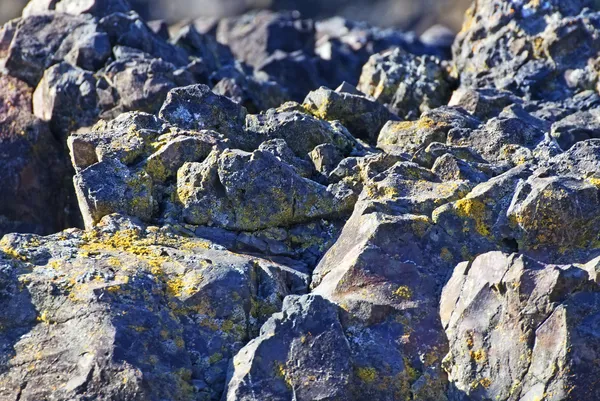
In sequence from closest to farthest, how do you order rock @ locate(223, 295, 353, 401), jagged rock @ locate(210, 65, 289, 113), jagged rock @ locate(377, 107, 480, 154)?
rock @ locate(223, 295, 353, 401) → jagged rock @ locate(377, 107, 480, 154) → jagged rock @ locate(210, 65, 289, 113)

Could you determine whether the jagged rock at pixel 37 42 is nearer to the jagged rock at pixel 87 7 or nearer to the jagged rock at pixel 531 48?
the jagged rock at pixel 87 7

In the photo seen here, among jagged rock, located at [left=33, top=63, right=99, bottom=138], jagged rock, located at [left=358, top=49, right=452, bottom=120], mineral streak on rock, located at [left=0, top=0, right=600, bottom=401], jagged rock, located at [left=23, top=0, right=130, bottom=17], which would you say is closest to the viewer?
mineral streak on rock, located at [left=0, top=0, right=600, bottom=401]

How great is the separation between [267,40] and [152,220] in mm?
18713

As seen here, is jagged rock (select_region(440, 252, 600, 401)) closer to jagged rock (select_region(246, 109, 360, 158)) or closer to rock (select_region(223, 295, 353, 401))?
rock (select_region(223, 295, 353, 401))

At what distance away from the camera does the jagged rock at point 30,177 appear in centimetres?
1349

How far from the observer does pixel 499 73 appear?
16.0 metres

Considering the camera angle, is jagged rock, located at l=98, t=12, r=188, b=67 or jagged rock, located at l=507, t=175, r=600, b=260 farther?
jagged rock, located at l=98, t=12, r=188, b=67

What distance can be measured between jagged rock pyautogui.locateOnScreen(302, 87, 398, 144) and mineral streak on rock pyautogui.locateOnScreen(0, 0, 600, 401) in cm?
3

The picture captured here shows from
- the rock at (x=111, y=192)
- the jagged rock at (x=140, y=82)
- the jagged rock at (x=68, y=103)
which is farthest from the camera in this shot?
the jagged rock at (x=68, y=103)

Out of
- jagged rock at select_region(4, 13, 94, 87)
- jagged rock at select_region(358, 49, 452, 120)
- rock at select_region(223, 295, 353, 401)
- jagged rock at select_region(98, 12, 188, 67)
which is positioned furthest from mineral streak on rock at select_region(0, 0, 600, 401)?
jagged rock at select_region(358, 49, 452, 120)

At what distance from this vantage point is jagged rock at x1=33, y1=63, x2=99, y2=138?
1406 cm

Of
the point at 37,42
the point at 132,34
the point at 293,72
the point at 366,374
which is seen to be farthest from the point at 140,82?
the point at 293,72

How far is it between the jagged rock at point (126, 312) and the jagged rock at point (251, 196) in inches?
23.2

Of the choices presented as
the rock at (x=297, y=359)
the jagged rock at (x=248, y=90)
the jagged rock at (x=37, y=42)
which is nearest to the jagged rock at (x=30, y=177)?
the jagged rock at (x=37, y=42)
